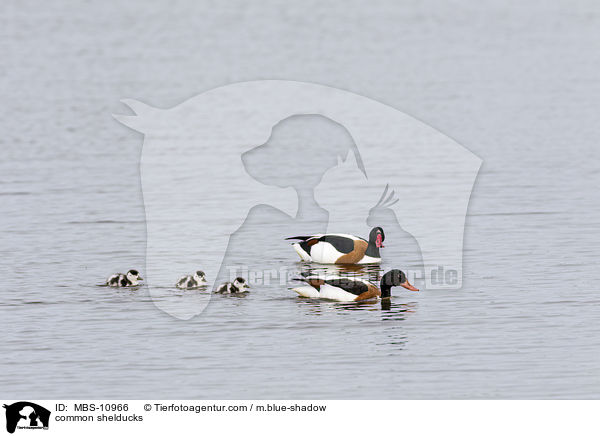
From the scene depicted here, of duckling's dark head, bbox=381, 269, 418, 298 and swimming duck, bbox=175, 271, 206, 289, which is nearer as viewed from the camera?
duckling's dark head, bbox=381, 269, 418, 298

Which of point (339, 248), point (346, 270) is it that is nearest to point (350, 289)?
point (346, 270)

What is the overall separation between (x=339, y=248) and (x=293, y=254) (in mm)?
713

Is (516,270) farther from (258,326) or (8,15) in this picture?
(8,15)

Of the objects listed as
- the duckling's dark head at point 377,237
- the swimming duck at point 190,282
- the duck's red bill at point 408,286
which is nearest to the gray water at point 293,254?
the duck's red bill at point 408,286

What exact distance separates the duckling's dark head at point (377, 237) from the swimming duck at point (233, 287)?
3.01 m

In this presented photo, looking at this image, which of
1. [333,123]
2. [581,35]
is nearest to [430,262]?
[333,123]

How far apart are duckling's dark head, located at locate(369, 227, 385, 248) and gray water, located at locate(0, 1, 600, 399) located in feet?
0.99

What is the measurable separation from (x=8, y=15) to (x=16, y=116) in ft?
86.8

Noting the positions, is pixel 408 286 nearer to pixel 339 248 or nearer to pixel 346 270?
pixel 346 270

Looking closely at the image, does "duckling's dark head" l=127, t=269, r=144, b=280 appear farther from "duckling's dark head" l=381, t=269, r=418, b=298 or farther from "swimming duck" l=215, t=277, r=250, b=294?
"duckling's dark head" l=381, t=269, r=418, b=298

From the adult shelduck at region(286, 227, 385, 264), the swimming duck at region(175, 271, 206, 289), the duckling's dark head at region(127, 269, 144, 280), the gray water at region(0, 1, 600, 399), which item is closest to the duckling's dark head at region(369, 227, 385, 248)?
the adult shelduck at region(286, 227, 385, 264)

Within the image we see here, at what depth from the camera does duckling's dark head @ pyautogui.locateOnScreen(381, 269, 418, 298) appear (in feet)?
52.8
